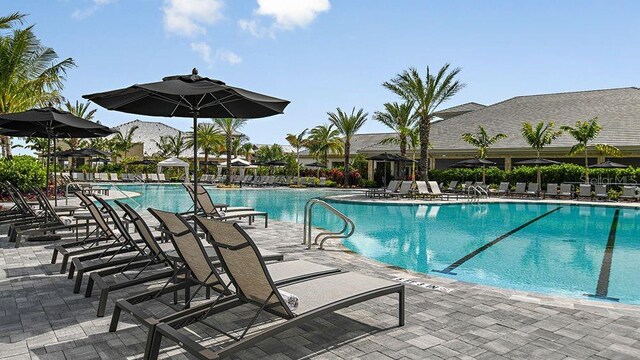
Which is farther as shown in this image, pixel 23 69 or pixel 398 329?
pixel 23 69

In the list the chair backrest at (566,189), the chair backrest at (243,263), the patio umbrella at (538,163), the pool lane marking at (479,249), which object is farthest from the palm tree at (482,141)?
the chair backrest at (243,263)

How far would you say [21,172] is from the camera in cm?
1574

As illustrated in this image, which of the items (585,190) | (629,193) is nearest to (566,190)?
(585,190)

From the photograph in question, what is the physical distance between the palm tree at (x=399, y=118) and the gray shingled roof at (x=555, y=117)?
3599 mm

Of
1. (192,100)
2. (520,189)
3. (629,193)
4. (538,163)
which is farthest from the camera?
(520,189)

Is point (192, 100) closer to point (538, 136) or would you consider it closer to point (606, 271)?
point (606, 271)

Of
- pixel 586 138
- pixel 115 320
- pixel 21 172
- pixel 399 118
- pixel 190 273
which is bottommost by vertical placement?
pixel 115 320

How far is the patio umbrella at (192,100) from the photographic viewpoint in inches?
210

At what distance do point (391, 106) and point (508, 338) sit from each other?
101 ft

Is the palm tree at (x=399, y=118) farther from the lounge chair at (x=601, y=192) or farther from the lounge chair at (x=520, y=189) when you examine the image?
the lounge chair at (x=601, y=192)

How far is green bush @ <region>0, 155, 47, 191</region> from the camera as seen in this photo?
1530 centimetres

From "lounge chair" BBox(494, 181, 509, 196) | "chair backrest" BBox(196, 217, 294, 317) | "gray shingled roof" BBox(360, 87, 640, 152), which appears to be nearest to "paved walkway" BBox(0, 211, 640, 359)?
"chair backrest" BBox(196, 217, 294, 317)

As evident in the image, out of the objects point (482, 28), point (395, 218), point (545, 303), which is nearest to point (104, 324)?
point (545, 303)

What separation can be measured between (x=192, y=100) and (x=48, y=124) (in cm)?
460
